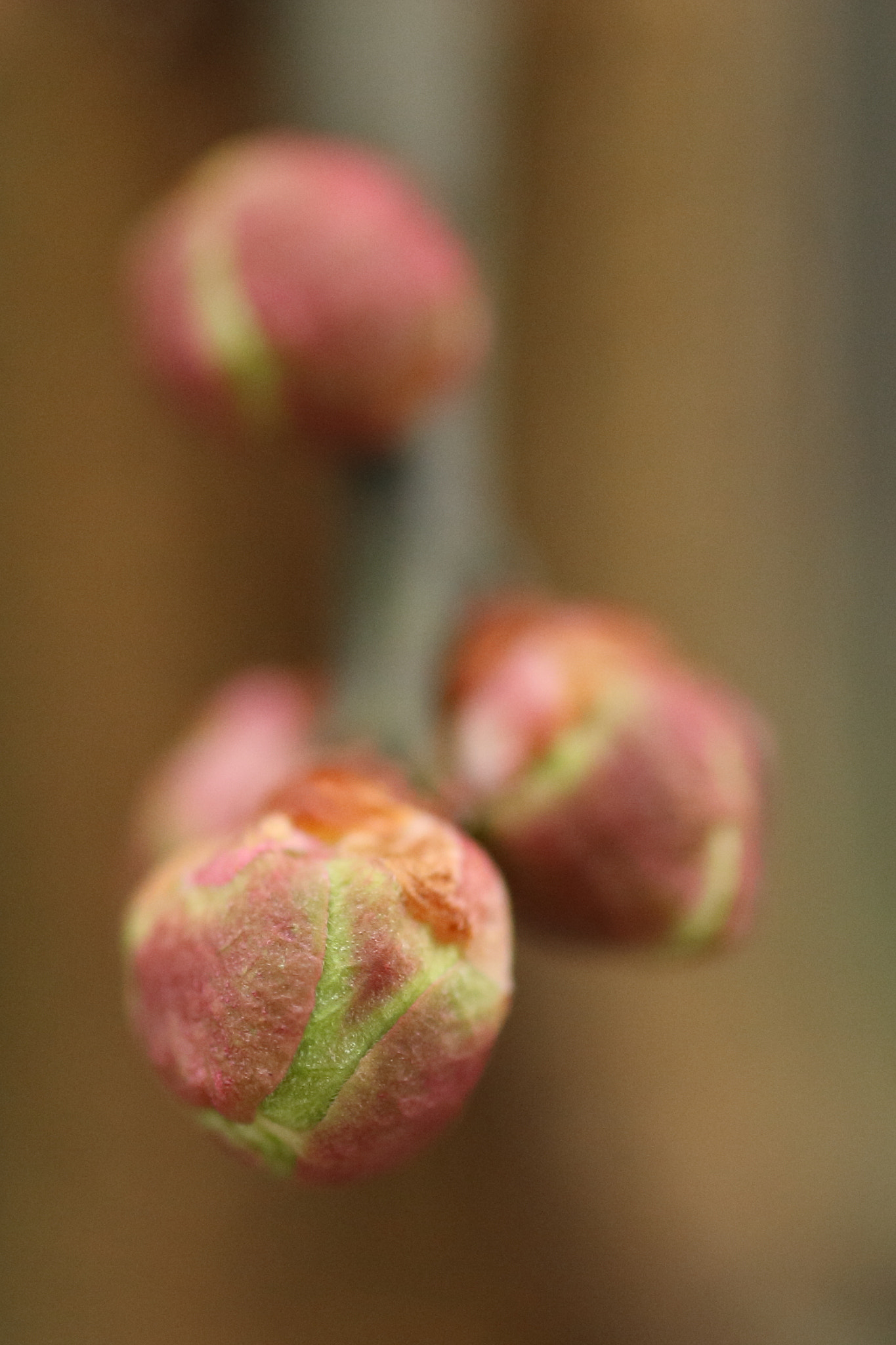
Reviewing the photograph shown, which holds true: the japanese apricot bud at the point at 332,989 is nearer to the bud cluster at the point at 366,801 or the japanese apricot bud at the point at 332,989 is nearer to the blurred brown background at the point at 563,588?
the bud cluster at the point at 366,801

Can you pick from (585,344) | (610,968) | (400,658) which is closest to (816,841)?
(610,968)

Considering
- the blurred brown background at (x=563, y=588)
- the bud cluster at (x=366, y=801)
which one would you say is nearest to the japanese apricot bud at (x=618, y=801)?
→ the bud cluster at (x=366, y=801)

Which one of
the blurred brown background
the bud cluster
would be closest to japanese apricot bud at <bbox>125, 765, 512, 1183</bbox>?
the bud cluster

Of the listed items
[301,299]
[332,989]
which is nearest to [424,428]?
[301,299]

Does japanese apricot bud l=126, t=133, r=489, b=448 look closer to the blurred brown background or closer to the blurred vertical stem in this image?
the blurred vertical stem

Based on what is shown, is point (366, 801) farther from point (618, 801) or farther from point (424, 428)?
point (424, 428)

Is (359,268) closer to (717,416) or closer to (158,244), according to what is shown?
(158,244)

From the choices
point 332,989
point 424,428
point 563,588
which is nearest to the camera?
point 332,989
